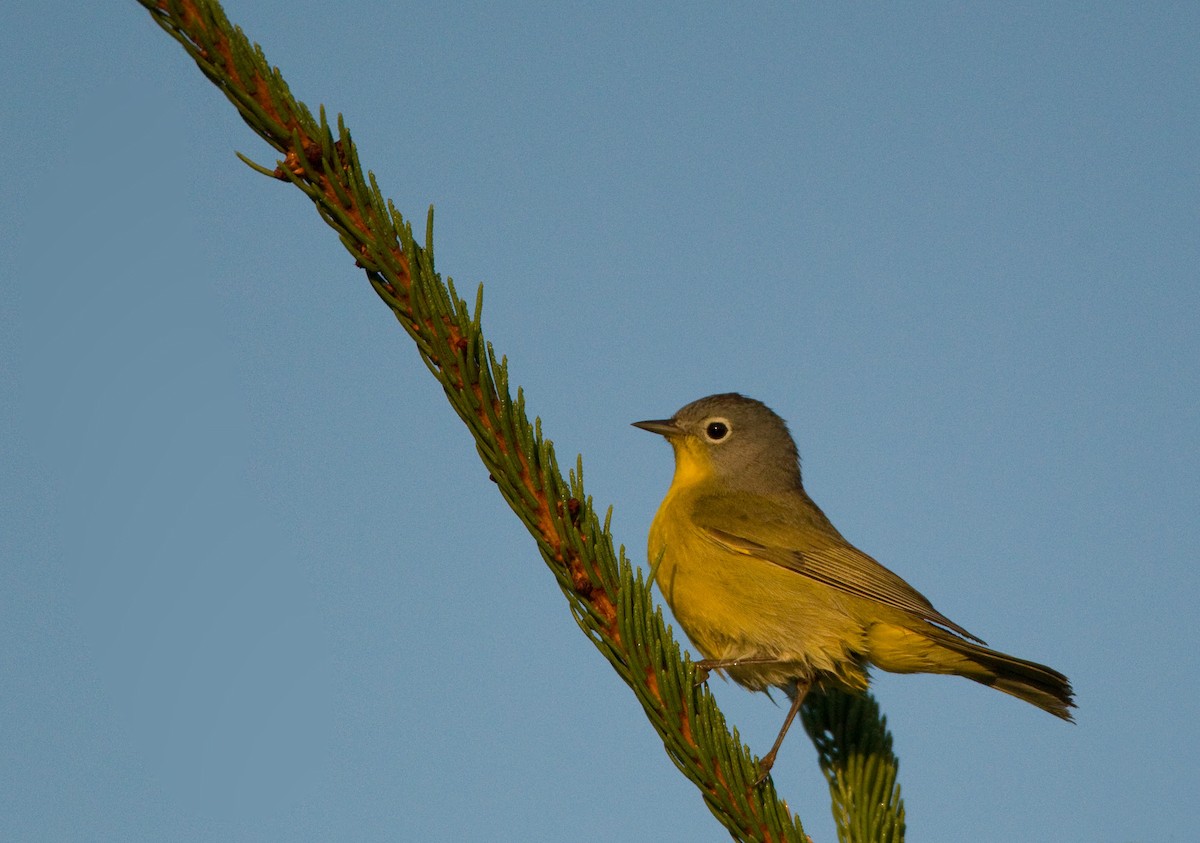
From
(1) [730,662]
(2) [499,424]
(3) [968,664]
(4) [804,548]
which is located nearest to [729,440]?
(4) [804,548]

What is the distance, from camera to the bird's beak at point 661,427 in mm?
7812

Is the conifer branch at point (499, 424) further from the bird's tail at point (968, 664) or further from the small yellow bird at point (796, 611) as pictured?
the bird's tail at point (968, 664)

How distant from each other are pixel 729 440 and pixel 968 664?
2.67 meters

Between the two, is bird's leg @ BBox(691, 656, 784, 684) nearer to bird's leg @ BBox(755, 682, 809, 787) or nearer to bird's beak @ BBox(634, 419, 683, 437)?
bird's leg @ BBox(755, 682, 809, 787)

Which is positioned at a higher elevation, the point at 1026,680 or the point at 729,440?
the point at 729,440

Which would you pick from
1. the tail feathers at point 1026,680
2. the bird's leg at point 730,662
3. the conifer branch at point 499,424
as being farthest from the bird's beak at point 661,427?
the conifer branch at point 499,424

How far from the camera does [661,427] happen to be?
310 inches

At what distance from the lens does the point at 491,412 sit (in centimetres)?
345

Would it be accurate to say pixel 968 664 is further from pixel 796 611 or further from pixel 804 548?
pixel 804 548

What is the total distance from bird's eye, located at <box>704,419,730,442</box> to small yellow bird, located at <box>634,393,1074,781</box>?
99cm

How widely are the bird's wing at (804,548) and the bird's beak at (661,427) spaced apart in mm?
920

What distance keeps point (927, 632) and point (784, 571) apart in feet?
2.85

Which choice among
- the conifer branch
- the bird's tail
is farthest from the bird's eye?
the conifer branch

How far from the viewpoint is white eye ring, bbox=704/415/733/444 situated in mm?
7875
